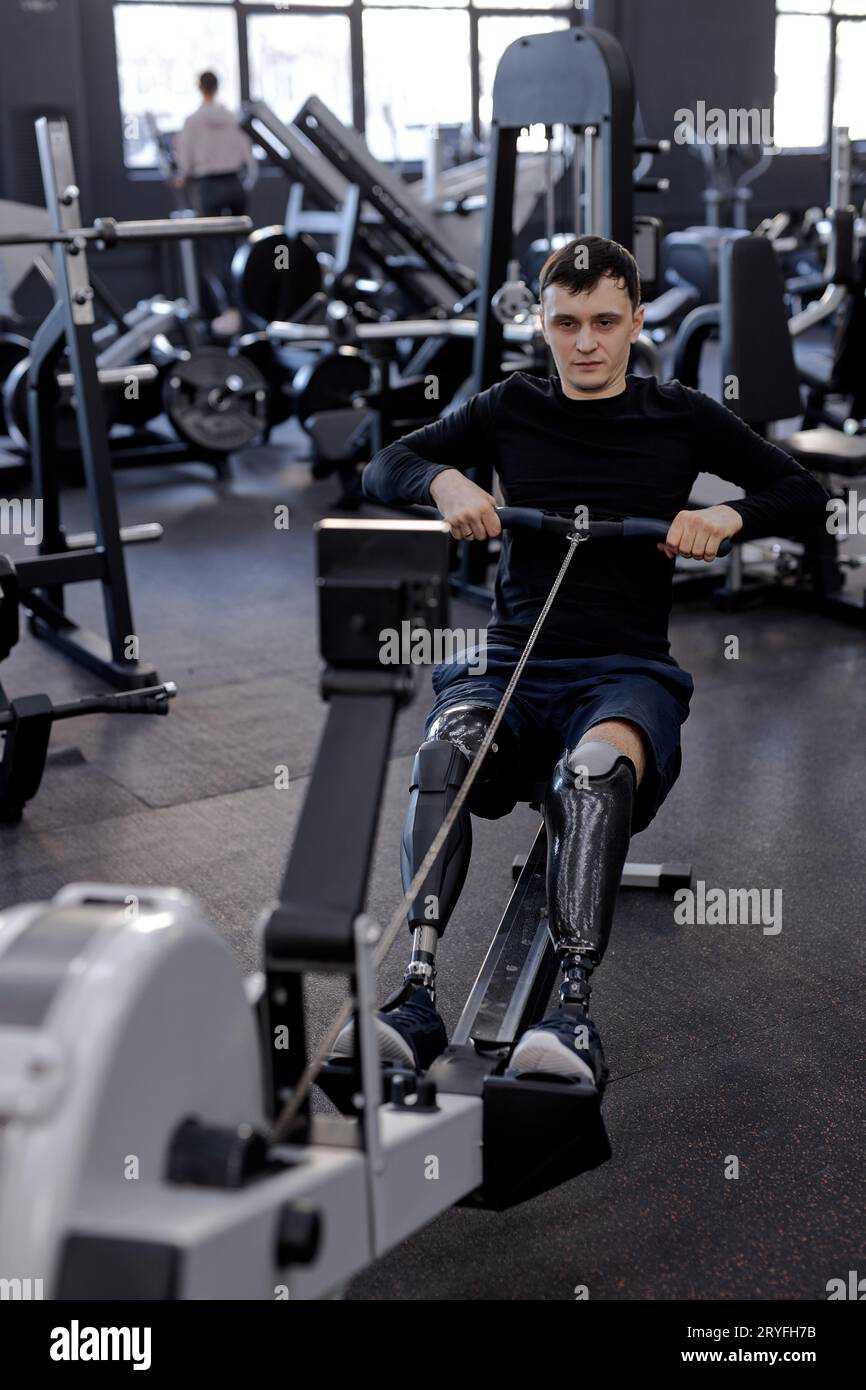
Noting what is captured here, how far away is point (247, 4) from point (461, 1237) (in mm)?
10077

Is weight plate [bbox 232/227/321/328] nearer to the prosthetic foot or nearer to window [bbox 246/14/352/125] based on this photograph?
window [bbox 246/14/352/125]

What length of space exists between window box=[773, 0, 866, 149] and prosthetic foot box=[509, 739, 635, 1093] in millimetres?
12141

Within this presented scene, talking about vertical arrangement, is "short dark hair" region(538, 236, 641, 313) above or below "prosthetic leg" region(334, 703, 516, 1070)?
above

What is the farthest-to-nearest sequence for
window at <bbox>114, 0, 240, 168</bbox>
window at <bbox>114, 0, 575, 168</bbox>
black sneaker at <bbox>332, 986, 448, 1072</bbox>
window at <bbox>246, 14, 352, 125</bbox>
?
window at <bbox>246, 14, 352, 125</bbox> < window at <bbox>114, 0, 575, 168</bbox> < window at <bbox>114, 0, 240, 168</bbox> < black sneaker at <bbox>332, 986, 448, 1072</bbox>

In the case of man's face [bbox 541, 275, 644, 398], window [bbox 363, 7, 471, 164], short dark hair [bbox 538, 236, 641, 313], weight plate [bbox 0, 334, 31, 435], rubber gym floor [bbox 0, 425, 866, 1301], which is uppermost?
window [bbox 363, 7, 471, 164]

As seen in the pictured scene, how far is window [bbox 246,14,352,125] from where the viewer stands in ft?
33.7

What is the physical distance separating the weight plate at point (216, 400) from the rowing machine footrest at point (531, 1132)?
16.2ft

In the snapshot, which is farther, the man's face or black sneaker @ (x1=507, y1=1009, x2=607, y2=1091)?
the man's face

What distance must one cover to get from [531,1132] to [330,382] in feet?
15.6

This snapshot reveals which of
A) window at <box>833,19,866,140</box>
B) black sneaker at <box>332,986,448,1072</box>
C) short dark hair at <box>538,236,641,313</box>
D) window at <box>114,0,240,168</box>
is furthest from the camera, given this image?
window at <box>833,19,866,140</box>

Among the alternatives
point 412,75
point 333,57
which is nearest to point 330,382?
point 333,57

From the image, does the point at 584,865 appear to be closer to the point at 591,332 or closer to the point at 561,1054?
the point at 561,1054

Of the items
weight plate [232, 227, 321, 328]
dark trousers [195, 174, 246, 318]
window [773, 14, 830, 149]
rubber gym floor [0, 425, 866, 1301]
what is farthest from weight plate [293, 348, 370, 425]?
window [773, 14, 830, 149]

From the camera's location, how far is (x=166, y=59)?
32.7 ft
